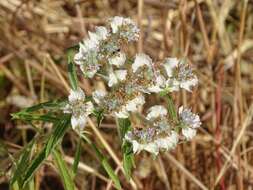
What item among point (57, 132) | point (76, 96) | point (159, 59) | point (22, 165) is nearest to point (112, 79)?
point (76, 96)

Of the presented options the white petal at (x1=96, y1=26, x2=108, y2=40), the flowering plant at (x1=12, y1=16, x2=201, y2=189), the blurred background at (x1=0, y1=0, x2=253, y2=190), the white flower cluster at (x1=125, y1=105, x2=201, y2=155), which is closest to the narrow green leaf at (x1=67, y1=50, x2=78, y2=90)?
the flowering plant at (x1=12, y1=16, x2=201, y2=189)

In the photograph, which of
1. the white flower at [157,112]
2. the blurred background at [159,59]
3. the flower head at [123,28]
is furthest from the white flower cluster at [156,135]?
the blurred background at [159,59]

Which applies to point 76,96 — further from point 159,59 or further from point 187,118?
point 159,59

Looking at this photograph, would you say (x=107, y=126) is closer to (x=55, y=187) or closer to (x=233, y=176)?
(x=55, y=187)

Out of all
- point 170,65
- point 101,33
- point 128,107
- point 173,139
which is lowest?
point 173,139

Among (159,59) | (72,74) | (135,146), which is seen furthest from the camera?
(159,59)

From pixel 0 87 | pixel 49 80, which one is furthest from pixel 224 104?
pixel 0 87
